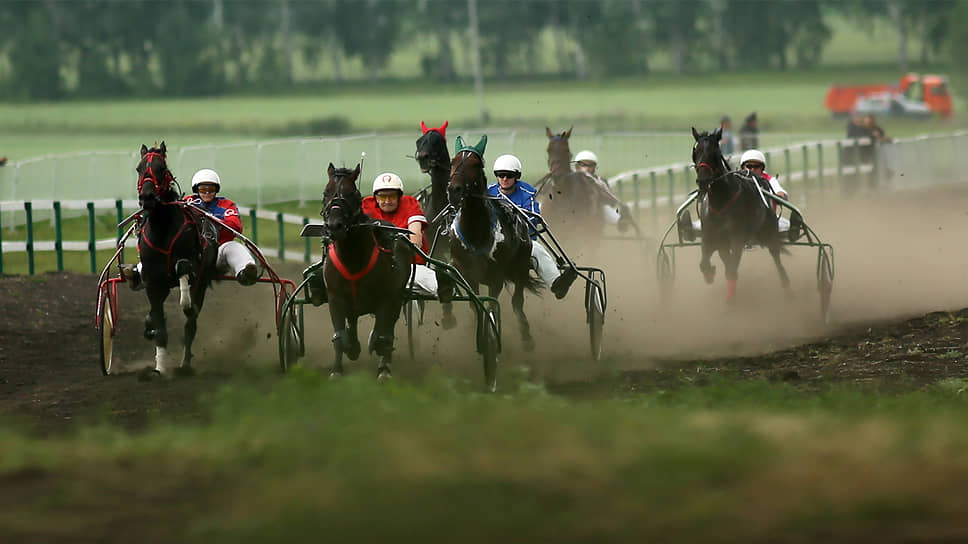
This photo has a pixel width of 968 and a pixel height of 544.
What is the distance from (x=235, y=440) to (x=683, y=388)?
167 inches

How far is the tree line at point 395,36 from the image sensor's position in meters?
72.2

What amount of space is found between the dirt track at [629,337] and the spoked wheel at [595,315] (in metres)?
0.18

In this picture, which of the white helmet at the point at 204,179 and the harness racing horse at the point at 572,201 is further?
the harness racing horse at the point at 572,201

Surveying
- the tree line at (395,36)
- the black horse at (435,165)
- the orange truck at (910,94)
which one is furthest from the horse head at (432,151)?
the tree line at (395,36)

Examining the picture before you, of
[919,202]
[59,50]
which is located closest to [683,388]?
[919,202]

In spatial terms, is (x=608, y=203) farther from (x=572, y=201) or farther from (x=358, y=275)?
(x=358, y=275)

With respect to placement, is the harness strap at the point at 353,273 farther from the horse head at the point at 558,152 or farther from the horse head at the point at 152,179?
the horse head at the point at 558,152

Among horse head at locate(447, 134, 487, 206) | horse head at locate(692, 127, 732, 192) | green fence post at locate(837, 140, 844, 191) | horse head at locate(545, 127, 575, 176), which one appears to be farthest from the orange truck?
horse head at locate(447, 134, 487, 206)

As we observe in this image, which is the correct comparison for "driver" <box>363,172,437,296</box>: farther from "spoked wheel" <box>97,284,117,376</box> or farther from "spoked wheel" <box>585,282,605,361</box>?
"spoked wheel" <box>97,284,117,376</box>

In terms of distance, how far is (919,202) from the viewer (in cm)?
2912

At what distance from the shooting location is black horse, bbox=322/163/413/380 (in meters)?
10.7

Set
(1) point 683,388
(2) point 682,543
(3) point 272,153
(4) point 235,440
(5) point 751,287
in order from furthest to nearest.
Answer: (3) point 272,153, (5) point 751,287, (1) point 683,388, (4) point 235,440, (2) point 682,543

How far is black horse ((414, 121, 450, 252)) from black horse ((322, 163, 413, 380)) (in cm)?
174

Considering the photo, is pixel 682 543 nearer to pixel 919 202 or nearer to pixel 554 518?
pixel 554 518
